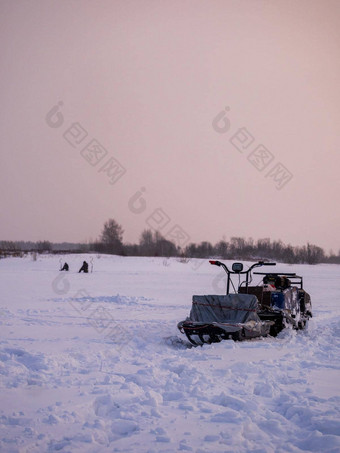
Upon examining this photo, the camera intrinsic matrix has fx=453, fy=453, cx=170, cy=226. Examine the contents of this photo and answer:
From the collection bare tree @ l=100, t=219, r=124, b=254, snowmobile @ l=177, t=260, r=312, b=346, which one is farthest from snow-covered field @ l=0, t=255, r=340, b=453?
bare tree @ l=100, t=219, r=124, b=254

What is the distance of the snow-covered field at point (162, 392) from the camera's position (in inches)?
169

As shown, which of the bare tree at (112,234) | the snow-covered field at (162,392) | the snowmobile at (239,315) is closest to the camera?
the snow-covered field at (162,392)

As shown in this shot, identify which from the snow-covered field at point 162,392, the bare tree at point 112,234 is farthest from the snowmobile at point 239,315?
the bare tree at point 112,234

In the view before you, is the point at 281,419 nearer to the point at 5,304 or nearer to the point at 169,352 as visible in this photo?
the point at 169,352

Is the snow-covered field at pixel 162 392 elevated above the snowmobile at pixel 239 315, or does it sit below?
below

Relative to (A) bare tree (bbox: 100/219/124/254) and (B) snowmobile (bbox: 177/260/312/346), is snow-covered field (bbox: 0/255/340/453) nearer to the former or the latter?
(B) snowmobile (bbox: 177/260/312/346)

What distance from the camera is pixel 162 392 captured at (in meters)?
5.73

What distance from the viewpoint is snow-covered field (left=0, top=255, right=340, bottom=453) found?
4.30 m

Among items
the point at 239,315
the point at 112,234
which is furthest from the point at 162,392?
the point at 112,234

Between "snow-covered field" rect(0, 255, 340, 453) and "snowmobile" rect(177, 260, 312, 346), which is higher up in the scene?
"snowmobile" rect(177, 260, 312, 346)

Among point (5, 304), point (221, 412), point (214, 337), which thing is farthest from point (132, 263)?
point (221, 412)

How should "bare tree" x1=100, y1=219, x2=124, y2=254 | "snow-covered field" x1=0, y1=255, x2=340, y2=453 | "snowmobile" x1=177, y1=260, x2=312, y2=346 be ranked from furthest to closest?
"bare tree" x1=100, y1=219, x2=124, y2=254, "snowmobile" x1=177, y1=260, x2=312, y2=346, "snow-covered field" x1=0, y1=255, x2=340, y2=453

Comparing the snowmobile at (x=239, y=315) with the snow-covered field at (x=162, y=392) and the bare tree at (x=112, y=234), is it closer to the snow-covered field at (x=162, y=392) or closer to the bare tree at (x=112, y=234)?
the snow-covered field at (x=162, y=392)

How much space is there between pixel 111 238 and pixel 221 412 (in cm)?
8902
